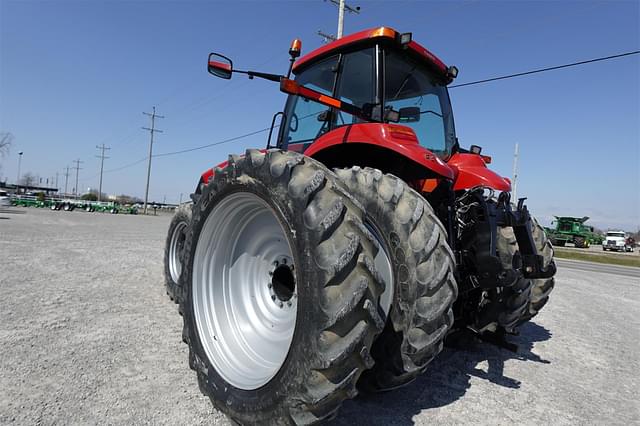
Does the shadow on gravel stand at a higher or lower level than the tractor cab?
lower

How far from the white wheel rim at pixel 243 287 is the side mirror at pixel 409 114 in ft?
5.49

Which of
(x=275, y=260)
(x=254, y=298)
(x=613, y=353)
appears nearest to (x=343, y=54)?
(x=275, y=260)

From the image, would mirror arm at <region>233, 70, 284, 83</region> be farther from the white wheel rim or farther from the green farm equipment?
the green farm equipment

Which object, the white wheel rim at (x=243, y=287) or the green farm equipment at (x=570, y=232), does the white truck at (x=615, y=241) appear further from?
the white wheel rim at (x=243, y=287)

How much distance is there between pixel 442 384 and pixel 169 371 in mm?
1938

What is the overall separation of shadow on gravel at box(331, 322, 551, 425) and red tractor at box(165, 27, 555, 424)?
17cm

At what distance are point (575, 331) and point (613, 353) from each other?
74 cm

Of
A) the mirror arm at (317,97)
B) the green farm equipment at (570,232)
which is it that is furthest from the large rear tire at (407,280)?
the green farm equipment at (570,232)

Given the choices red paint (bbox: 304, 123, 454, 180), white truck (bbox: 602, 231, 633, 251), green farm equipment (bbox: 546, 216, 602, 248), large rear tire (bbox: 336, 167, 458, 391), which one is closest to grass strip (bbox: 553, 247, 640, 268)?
green farm equipment (bbox: 546, 216, 602, 248)

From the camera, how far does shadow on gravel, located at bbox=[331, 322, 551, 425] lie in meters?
2.26

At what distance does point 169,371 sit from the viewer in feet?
8.72

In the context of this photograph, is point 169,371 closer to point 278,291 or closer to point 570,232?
point 278,291

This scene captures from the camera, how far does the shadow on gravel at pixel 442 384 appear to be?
2258mm

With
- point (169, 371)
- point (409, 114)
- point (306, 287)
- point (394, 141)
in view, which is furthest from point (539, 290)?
point (169, 371)
